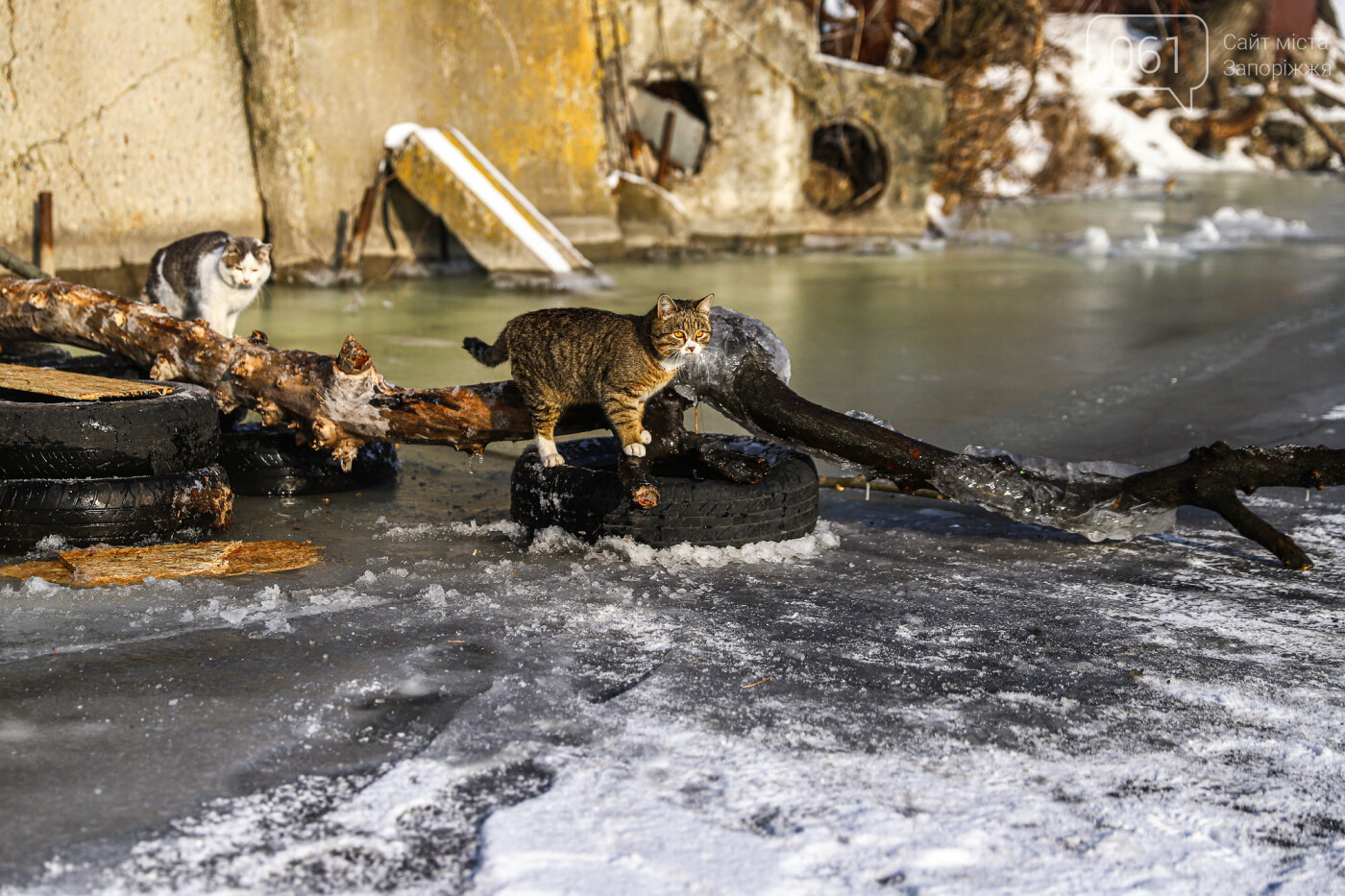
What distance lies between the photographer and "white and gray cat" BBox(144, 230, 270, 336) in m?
5.14

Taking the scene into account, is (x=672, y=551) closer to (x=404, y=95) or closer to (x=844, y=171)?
(x=404, y=95)

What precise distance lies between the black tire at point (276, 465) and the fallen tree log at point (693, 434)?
170mm

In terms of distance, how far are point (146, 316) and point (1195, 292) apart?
859 cm

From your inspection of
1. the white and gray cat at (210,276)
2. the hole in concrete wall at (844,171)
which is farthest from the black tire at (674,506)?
the hole in concrete wall at (844,171)

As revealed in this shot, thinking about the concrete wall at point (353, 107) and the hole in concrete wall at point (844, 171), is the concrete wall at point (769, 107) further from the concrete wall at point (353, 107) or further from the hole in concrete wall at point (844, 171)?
the hole in concrete wall at point (844, 171)

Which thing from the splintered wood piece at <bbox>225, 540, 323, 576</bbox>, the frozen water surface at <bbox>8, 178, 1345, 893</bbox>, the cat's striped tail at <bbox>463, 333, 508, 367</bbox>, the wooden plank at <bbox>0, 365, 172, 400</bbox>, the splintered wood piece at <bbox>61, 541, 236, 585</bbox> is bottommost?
the frozen water surface at <bbox>8, 178, 1345, 893</bbox>

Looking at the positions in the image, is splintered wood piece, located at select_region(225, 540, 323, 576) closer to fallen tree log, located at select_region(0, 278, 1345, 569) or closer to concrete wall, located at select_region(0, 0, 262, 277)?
fallen tree log, located at select_region(0, 278, 1345, 569)

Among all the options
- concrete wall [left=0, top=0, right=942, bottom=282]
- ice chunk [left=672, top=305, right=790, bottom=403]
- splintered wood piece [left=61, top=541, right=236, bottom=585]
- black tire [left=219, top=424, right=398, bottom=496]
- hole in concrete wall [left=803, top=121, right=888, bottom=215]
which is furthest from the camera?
hole in concrete wall [left=803, top=121, right=888, bottom=215]

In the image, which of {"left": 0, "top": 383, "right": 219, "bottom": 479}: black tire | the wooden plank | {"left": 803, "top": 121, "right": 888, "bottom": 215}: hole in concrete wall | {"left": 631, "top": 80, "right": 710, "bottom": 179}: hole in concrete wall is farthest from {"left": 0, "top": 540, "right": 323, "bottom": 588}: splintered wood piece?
{"left": 803, "top": 121, "right": 888, "bottom": 215}: hole in concrete wall

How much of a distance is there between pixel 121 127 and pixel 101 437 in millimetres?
5772

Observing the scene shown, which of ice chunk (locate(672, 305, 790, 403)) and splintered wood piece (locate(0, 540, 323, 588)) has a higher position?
ice chunk (locate(672, 305, 790, 403))

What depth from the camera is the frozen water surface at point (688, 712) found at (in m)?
1.91

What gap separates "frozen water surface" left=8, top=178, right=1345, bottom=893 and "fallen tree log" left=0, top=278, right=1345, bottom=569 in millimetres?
199

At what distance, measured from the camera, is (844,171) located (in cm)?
1466
